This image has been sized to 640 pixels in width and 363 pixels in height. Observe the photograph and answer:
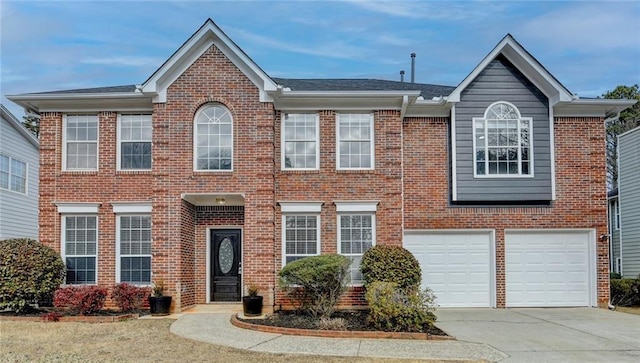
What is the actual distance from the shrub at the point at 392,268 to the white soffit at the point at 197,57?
4.95 meters

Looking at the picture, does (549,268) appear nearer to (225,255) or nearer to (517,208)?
(517,208)

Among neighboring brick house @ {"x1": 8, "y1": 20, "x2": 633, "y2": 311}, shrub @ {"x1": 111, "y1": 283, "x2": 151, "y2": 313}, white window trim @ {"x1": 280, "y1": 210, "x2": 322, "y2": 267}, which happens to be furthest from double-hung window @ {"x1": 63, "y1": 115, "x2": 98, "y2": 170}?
white window trim @ {"x1": 280, "y1": 210, "x2": 322, "y2": 267}

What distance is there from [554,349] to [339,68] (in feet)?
68.9

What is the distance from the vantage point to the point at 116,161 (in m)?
15.7

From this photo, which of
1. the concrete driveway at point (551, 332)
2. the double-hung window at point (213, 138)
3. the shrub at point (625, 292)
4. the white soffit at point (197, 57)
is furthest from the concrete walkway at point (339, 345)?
the shrub at point (625, 292)

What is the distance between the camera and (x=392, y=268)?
13.9 meters

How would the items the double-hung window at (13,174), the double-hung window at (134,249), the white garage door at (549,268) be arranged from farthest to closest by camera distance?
the double-hung window at (13,174), the white garage door at (549,268), the double-hung window at (134,249)

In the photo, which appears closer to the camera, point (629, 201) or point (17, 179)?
point (629, 201)

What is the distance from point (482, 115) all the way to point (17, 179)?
17695mm

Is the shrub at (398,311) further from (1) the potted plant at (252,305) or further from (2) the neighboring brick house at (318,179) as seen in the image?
(2) the neighboring brick house at (318,179)

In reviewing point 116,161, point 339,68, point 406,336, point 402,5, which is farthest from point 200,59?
point 339,68

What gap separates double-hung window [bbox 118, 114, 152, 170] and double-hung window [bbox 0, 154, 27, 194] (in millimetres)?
8337

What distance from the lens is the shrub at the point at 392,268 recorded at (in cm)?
1384

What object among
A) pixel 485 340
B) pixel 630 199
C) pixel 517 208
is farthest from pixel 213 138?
pixel 630 199
